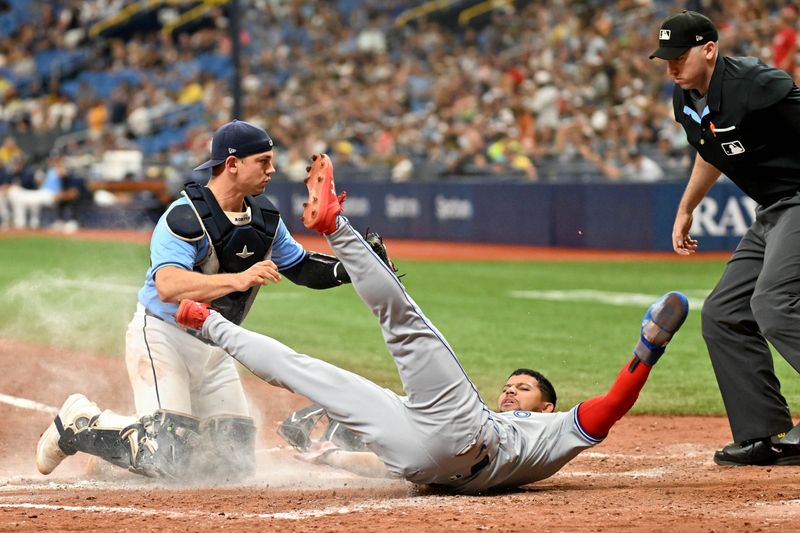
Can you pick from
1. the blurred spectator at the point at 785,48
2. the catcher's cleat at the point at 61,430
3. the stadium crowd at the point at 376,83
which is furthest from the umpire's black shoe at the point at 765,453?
the blurred spectator at the point at 785,48

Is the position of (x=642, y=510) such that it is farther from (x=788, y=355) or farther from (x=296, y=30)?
(x=296, y=30)

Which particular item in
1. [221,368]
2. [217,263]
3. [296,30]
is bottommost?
[221,368]

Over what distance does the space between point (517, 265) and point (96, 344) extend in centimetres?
833

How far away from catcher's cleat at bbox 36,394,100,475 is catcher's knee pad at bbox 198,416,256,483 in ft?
1.86

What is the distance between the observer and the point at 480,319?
12.5m

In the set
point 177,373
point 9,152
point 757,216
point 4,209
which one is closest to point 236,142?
point 177,373

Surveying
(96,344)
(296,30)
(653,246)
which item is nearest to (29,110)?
(296,30)

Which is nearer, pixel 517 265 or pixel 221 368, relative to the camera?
pixel 221 368

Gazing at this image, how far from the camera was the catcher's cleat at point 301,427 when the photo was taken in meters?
6.01

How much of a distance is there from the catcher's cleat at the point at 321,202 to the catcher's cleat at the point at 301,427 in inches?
53.7

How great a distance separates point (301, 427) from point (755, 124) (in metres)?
2.59

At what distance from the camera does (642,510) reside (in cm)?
485

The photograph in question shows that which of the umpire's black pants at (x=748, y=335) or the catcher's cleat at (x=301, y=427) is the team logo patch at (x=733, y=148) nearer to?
the umpire's black pants at (x=748, y=335)

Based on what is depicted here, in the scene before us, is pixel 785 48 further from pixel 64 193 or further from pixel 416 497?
pixel 64 193
